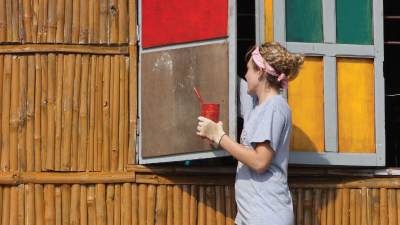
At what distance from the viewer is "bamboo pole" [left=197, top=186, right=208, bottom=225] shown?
5.41 m

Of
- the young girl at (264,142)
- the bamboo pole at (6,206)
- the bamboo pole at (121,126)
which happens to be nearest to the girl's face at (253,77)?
the young girl at (264,142)

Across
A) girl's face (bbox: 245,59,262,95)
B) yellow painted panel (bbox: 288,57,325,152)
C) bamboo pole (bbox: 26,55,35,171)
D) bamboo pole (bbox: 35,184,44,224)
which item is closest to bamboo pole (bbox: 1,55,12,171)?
bamboo pole (bbox: 26,55,35,171)

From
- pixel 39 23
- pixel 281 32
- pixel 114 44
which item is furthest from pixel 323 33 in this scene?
pixel 39 23

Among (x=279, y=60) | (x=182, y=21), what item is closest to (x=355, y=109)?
(x=279, y=60)

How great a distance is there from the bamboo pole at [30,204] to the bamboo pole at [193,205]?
94 centimetres

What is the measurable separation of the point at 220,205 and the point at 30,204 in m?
1.14

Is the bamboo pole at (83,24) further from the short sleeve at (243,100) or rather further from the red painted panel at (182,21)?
the short sleeve at (243,100)

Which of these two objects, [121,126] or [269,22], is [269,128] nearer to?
[269,22]

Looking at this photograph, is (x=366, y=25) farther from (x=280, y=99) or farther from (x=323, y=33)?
(x=280, y=99)

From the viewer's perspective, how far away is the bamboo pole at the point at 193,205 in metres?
5.39

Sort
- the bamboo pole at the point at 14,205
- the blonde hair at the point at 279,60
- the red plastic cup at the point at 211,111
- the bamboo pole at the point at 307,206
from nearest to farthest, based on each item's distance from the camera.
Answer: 1. the blonde hair at the point at 279,60
2. the red plastic cup at the point at 211,111
3. the bamboo pole at the point at 14,205
4. the bamboo pole at the point at 307,206

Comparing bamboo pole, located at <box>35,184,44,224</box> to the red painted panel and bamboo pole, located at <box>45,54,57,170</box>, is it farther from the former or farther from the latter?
the red painted panel

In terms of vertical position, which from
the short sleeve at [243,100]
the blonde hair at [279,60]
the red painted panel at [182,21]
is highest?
the red painted panel at [182,21]

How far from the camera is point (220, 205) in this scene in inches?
214
